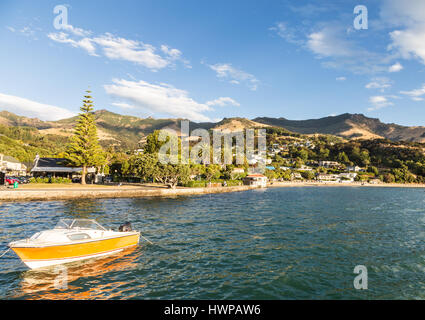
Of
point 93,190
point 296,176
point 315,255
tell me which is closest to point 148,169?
point 93,190

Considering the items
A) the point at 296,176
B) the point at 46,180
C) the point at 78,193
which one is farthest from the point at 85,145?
the point at 296,176

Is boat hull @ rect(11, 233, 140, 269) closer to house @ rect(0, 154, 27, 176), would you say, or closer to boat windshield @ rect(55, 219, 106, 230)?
boat windshield @ rect(55, 219, 106, 230)

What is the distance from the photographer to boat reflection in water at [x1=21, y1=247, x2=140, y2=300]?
12.5m

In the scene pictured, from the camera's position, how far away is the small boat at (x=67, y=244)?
47.7 ft

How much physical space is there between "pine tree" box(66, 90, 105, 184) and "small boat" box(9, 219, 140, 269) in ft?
167

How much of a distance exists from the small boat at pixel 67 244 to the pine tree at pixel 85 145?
50883 millimetres

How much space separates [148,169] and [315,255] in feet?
152

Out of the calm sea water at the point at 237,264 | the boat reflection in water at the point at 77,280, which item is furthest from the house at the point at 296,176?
the boat reflection in water at the point at 77,280

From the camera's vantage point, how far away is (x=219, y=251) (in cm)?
1931

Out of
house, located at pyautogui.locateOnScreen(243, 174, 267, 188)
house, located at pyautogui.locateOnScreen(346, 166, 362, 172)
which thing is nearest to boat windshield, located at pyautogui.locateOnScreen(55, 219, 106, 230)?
house, located at pyautogui.locateOnScreen(243, 174, 267, 188)

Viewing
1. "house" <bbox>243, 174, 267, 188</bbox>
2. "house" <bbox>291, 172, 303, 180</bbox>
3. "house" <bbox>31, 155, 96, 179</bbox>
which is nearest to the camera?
"house" <bbox>31, 155, 96, 179</bbox>

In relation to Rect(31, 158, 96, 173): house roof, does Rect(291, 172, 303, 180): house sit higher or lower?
lower
